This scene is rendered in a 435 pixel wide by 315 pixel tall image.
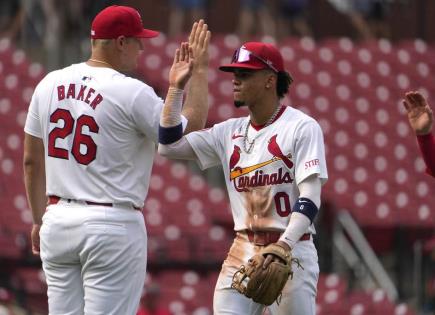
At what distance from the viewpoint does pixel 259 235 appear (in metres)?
5.96

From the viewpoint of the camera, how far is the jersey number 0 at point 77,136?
5.74 meters

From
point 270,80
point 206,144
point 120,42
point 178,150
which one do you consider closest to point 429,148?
point 270,80

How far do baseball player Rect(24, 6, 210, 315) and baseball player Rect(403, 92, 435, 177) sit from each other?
1086 millimetres

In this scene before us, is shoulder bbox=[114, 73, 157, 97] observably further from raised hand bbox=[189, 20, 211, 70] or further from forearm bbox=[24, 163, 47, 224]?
forearm bbox=[24, 163, 47, 224]

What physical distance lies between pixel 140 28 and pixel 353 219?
25.7 feet

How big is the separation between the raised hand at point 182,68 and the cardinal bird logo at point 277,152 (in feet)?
1.65

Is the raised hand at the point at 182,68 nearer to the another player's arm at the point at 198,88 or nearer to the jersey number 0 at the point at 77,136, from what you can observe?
the another player's arm at the point at 198,88

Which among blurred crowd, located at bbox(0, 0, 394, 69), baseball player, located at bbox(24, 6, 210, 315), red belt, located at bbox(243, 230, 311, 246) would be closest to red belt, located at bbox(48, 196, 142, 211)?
baseball player, located at bbox(24, 6, 210, 315)

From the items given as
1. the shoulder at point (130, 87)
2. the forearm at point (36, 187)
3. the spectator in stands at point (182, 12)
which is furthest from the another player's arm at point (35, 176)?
the spectator in stands at point (182, 12)

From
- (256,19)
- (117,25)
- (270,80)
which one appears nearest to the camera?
(117,25)

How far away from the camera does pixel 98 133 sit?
18.8 feet

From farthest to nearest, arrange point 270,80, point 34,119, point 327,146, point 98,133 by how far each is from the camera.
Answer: point 327,146, point 270,80, point 34,119, point 98,133

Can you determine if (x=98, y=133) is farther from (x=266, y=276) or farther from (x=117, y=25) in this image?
(x=266, y=276)

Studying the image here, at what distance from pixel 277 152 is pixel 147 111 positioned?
66 centimetres
